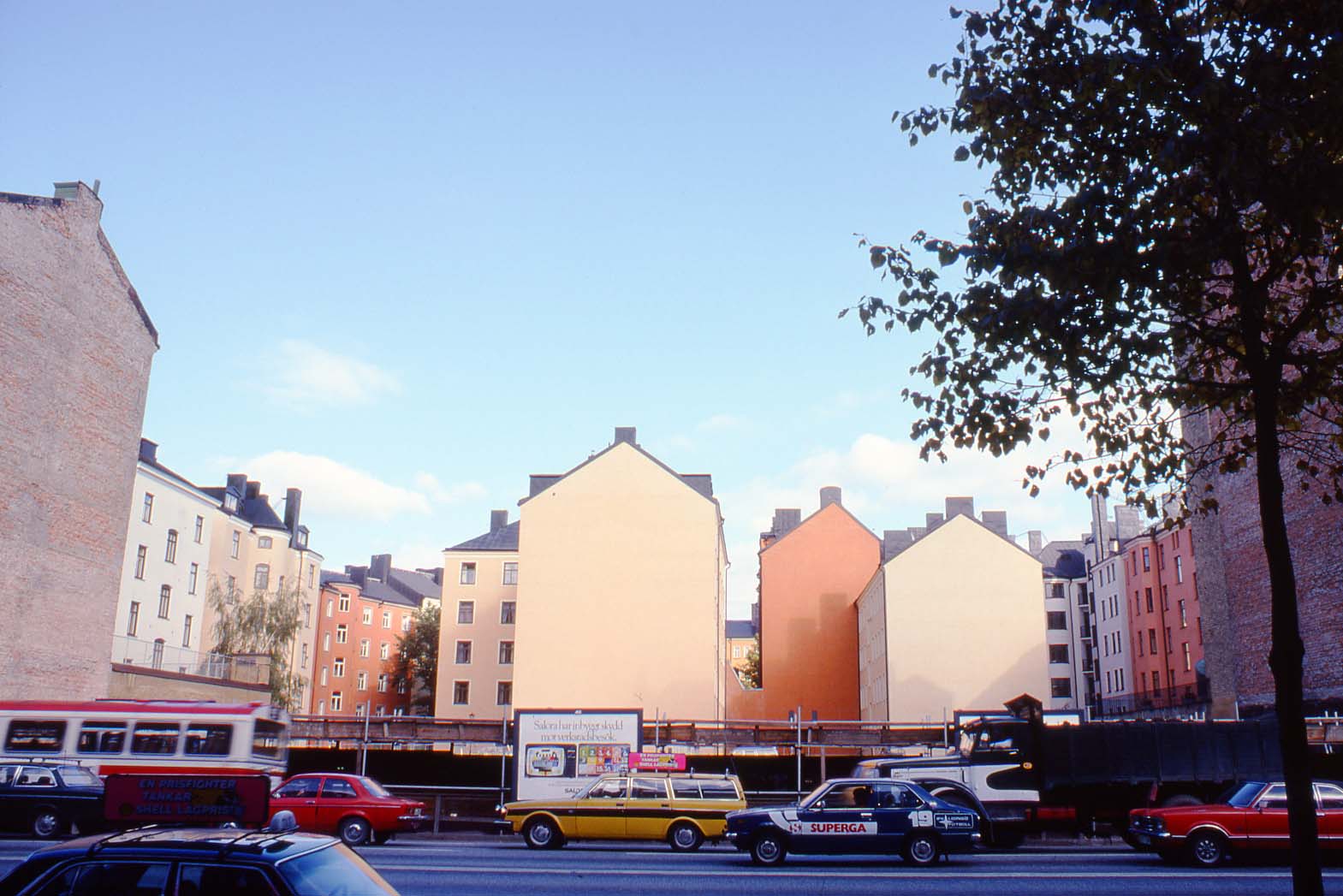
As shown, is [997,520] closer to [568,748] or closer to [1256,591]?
[1256,591]

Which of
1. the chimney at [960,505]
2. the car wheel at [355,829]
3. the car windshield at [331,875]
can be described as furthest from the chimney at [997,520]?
the car windshield at [331,875]

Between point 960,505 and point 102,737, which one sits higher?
point 960,505

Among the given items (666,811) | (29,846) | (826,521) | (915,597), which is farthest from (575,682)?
(29,846)

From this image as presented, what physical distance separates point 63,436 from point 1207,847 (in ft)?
111

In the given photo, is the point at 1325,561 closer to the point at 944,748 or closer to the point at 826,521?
the point at 944,748

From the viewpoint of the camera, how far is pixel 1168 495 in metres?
12.0

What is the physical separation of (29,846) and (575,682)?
32.3 meters

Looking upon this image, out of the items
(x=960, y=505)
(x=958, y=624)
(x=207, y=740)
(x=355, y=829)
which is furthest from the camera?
(x=960, y=505)

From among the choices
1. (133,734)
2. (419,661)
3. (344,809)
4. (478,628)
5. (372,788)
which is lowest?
(344,809)

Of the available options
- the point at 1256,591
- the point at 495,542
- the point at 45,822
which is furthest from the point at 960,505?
the point at 45,822

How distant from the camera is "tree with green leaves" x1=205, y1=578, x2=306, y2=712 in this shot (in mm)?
56094

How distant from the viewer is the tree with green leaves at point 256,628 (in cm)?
5609

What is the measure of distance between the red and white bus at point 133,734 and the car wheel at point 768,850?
40.4 feet

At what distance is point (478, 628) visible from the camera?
69.4 m
